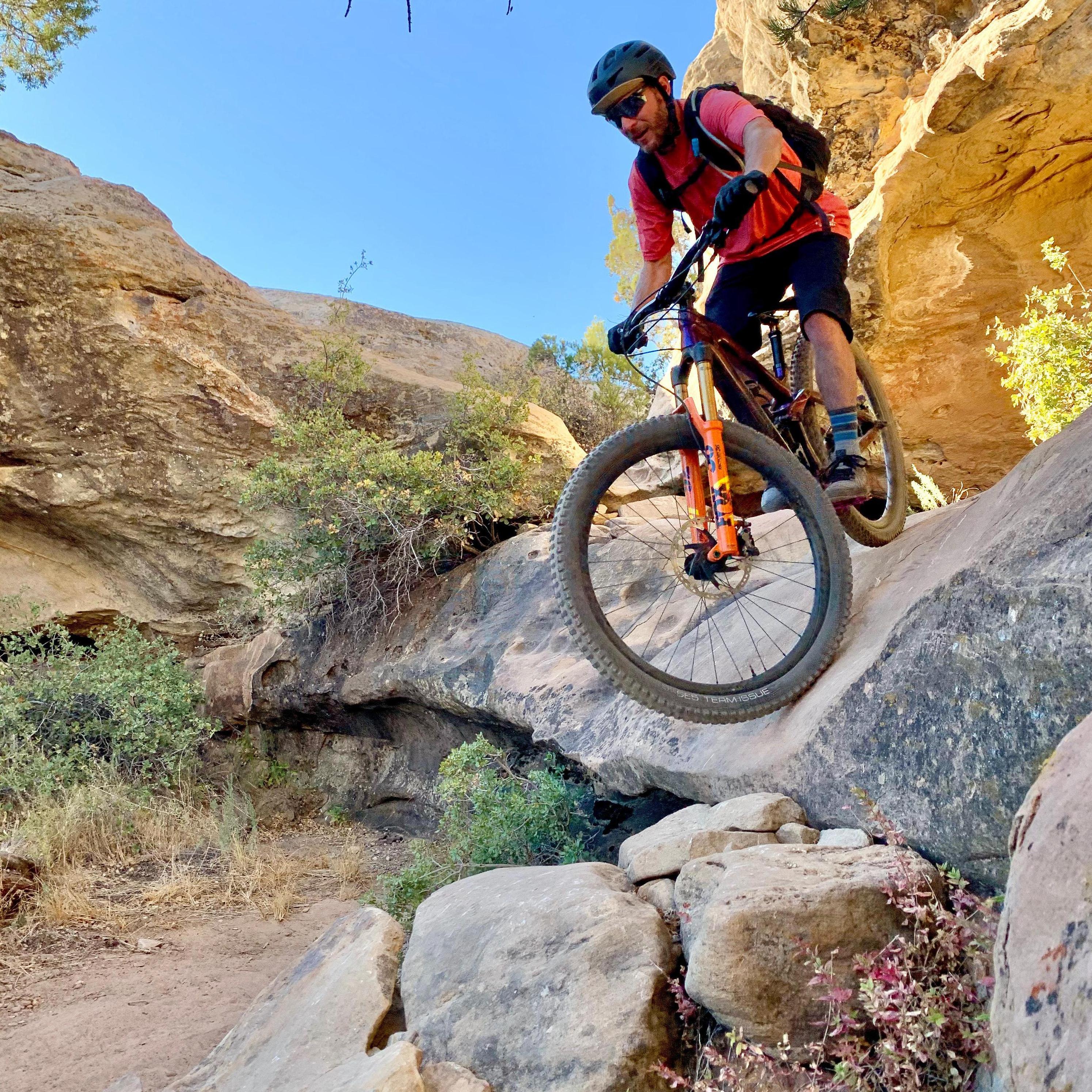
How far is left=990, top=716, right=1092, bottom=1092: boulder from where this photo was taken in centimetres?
114

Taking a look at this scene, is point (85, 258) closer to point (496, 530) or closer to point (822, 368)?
point (496, 530)

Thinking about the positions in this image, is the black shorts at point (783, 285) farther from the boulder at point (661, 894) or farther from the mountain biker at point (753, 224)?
the boulder at point (661, 894)

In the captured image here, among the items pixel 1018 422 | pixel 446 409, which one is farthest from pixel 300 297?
pixel 1018 422

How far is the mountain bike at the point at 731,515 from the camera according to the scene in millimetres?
2734

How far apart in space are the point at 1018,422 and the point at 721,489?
5.01 m

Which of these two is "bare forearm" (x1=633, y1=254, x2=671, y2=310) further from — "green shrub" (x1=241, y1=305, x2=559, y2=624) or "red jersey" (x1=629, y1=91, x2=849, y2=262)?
"green shrub" (x1=241, y1=305, x2=559, y2=624)

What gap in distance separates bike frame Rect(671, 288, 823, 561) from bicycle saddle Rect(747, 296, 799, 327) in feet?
0.05

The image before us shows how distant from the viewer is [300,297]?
12625 millimetres

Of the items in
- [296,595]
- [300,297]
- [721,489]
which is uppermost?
[300,297]

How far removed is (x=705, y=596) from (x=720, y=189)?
1497 mm

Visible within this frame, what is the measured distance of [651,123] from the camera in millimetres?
2996

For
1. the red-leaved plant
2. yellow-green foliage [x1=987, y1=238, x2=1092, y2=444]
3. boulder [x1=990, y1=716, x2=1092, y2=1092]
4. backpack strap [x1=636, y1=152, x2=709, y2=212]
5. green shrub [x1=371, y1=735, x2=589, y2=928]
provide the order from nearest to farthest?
boulder [x1=990, y1=716, x2=1092, y2=1092] < the red-leaved plant < backpack strap [x1=636, y1=152, x2=709, y2=212] < green shrub [x1=371, y1=735, x2=589, y2=928] < yellow-green foliage [x1=987, y1=238, x2=1092, y2=444]

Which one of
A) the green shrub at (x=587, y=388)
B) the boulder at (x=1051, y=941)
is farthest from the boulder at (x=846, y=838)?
the green shrub at (x=587, y=388)

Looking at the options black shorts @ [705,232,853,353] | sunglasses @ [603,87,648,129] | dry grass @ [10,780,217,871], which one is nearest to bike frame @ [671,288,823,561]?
black shorts @ [705,232,853,353]
